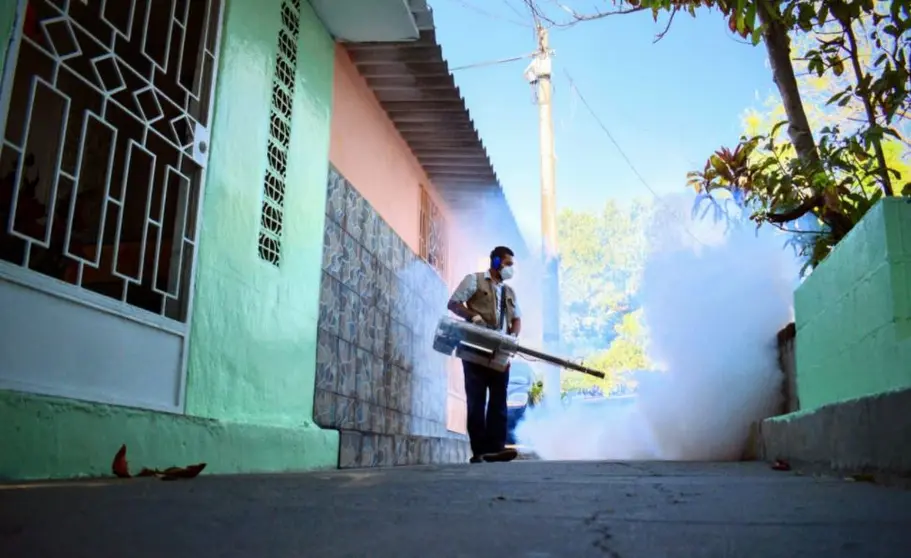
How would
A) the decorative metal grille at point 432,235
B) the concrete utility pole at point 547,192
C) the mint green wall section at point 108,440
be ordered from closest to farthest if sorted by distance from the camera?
the mint green wall section at point 108,440 → the decorative metal grille at point 432,235 → the concrete utility pole at point 547,192

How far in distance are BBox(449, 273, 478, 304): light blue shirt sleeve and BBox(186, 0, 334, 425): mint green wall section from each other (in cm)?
180

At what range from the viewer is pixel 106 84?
3.22 metres

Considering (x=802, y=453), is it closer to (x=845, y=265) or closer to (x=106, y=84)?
(x=845, y=265)

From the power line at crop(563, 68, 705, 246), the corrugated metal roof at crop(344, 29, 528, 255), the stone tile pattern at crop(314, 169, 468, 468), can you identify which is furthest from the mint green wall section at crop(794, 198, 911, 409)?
the power line at crop(563, 68, 705, 246)

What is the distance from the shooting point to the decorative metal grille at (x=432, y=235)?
324 inches

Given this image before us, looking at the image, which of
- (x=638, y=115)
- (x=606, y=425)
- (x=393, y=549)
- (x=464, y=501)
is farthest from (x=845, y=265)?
(x=638, y=115)

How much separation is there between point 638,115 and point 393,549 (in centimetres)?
1788

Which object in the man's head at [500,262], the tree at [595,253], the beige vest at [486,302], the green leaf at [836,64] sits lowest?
the beige vest at [486,302]

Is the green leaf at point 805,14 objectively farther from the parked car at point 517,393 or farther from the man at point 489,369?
the parked car at point 517,393

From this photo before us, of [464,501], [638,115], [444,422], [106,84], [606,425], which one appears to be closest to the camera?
[464,501]

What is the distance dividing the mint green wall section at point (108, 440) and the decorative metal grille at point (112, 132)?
514 mm

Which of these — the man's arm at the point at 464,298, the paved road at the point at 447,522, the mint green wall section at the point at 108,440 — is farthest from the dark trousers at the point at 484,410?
the paved road at the point at 447,522

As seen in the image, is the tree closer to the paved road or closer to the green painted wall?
the green painted wall

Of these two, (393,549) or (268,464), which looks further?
(268,464)
